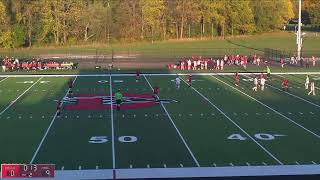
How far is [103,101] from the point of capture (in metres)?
26.7

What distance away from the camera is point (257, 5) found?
322 ft

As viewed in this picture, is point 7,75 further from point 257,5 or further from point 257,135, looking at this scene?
point 257,5

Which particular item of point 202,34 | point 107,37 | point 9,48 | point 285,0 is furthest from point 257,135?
point 285,0

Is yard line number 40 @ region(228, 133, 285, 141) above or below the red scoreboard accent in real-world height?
below

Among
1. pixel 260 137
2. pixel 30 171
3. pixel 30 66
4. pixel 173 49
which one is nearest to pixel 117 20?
pixel 173 49

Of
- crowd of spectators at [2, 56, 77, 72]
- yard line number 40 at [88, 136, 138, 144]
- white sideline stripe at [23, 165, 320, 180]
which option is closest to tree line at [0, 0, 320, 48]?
crowd of spectators at [2, 56, 77, 72]

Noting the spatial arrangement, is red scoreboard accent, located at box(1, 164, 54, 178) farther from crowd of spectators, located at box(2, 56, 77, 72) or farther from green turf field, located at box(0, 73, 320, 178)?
crowd of spectators, located at box(2, 56, 77, 72)

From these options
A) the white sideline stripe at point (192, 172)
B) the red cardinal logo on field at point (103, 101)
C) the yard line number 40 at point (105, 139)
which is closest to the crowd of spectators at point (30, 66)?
the red cardinal logo on field at point (103, 101)

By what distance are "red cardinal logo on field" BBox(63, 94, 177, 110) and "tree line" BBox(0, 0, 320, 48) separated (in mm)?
46035

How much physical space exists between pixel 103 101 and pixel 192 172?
1307 centimetres

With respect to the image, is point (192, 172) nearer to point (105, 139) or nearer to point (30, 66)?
point (105, 139)

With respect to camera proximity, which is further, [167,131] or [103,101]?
[103,101]

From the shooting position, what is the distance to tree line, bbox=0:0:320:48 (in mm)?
74438

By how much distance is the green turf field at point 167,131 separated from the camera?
1521 centimetres
